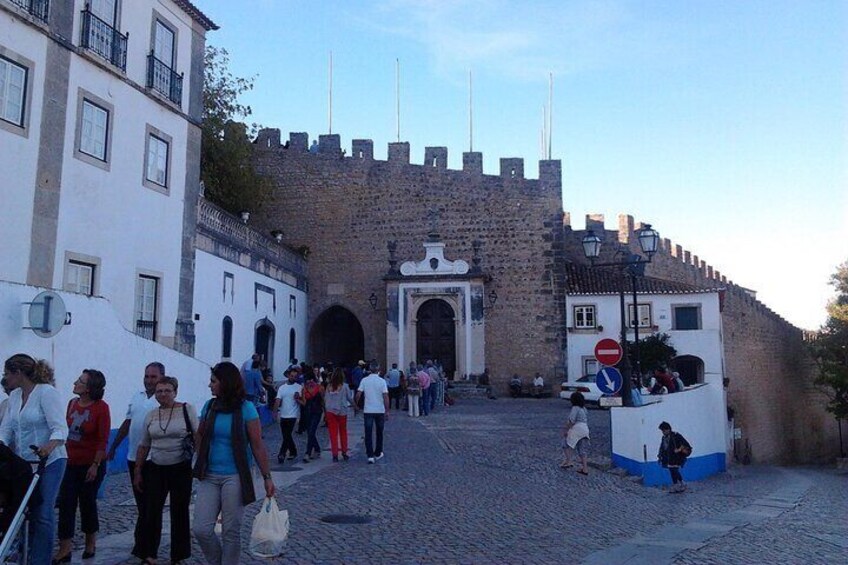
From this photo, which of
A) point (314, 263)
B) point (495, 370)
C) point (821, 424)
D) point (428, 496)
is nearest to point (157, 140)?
point (428, 496)

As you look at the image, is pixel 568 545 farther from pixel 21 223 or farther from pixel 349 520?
pixel 21 223

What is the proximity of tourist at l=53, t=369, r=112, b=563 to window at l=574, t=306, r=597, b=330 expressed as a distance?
2446 centimetres

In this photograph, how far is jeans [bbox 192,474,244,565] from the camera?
5.08 meters

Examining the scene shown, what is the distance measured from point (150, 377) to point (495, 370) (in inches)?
913

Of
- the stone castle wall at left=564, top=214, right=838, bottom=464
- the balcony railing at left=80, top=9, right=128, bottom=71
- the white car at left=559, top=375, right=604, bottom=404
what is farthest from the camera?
the stone castle wall at left=564, top=214, right=838, bottom=464

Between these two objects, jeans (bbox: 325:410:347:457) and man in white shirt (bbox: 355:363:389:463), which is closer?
man in white shirt (bbox: 355:363:389:463)

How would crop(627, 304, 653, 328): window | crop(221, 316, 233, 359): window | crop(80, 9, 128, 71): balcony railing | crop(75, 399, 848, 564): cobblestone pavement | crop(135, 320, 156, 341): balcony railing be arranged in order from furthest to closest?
crop(627, 304, 653, 328): window → crop(221, 316, 233, 359): window → crop(135, 320, 156, 341): balcony railing → crop(80, 9, 128, 71): balcony railing → crop(75, 399, 848, 564): cobblestone pavement

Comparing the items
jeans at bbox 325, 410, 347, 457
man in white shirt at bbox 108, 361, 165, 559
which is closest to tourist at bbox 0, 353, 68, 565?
man in white shirt at bbox 108, 361, 165, 559

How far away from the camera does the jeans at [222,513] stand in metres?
5.08

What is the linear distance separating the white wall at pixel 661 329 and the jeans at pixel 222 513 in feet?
80.3

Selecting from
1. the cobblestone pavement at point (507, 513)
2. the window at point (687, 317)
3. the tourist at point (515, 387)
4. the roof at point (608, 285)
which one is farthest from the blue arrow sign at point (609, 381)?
the window at point (687, 317)

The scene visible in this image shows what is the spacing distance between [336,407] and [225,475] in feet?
22.6

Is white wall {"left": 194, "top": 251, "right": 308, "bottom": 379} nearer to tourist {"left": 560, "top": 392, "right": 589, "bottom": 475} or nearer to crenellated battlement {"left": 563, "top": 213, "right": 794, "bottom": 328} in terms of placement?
tourist {"left": 560, "top": 392, "right": 589, "bottom": 475}

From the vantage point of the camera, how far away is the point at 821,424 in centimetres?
3803
